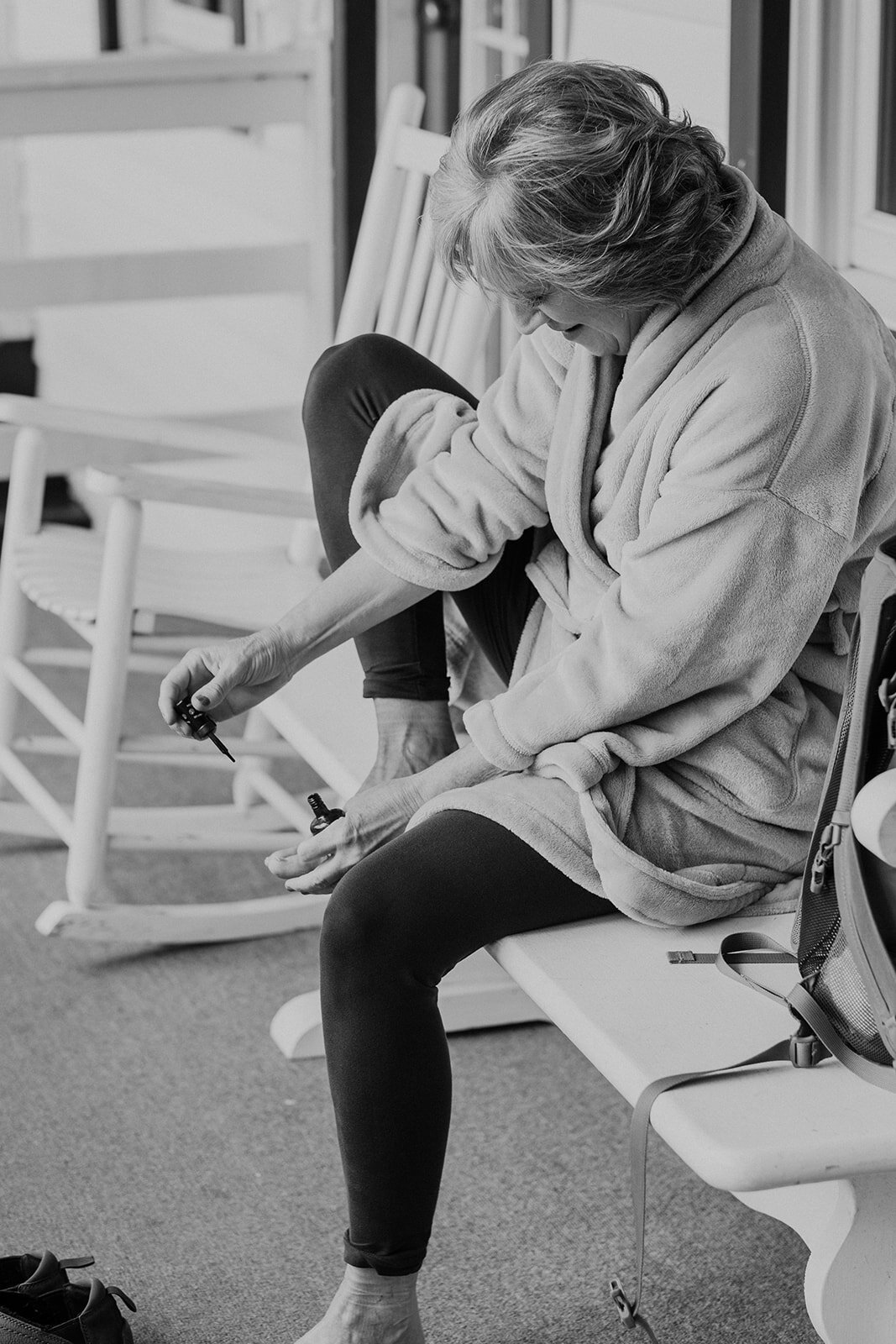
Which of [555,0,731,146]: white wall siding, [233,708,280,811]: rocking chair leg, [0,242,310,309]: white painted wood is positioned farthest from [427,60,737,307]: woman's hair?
[0,242,310,309]: white painted wood

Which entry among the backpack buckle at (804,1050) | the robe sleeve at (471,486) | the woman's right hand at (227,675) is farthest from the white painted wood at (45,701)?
the backpack buckle at (804,1050)

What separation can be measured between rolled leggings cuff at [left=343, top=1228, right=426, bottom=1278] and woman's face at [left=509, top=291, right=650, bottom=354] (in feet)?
2.73

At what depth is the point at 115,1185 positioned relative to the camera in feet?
6.24

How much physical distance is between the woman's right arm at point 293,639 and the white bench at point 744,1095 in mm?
443

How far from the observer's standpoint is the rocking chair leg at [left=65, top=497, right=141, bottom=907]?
223 cm

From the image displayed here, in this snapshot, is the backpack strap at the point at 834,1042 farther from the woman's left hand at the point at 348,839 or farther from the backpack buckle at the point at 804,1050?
the woman's left hand at the point at 348,839

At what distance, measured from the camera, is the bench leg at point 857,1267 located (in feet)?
4.13

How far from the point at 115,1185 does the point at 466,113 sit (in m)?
1.24

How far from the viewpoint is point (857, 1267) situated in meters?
1.27

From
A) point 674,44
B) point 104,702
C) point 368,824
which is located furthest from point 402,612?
point 674,44

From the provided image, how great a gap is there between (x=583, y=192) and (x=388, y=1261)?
0.92m

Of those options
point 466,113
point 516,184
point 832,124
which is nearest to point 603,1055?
point 516,184

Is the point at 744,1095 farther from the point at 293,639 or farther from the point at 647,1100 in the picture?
the point at 293,639

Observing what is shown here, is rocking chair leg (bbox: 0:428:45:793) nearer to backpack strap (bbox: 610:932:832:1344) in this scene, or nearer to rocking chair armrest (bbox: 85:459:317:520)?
rocking chair armrest (bbox: 85:459:317:520)
